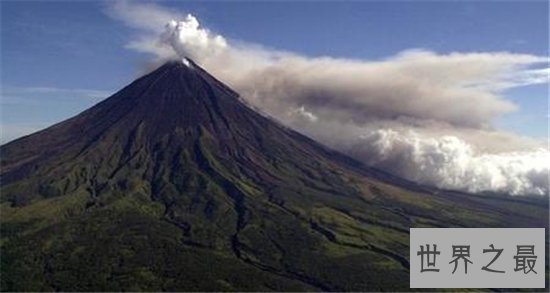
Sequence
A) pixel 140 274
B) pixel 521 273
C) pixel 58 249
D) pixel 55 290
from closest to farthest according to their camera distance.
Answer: pixel 521 273
pixel 55 290
pixel 140 274
pixel 58 249

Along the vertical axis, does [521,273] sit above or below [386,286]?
above

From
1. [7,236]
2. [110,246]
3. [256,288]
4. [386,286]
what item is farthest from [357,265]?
[7,236]

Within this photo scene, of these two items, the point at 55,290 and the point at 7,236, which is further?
the point at 7,236

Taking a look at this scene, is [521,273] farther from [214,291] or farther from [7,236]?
[7,236]

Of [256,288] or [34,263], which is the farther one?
[34,263]

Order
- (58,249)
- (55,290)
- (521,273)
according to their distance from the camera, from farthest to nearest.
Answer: (58,249)
(55,290)
(521,273)

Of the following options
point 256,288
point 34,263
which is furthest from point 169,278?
point 34,263

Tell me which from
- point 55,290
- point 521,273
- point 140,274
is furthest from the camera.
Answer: point 140,274

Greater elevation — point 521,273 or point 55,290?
point 521,273

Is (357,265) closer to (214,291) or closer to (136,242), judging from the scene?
(214,291)
